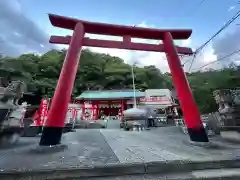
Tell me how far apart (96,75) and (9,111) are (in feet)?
98.3

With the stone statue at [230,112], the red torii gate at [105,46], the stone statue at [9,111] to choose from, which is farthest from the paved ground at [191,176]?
the stone statue at [9,111]

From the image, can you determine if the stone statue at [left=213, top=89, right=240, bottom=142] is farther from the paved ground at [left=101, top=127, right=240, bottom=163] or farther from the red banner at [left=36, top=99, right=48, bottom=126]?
the red banner at [left=36, top=99, right=48, bottom=126]

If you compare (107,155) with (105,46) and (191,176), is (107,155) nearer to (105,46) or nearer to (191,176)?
(191,176)

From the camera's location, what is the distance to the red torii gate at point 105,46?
17.9ft

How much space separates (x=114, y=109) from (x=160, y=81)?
1624cm

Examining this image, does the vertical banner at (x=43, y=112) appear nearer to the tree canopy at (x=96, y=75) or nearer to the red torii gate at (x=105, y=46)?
the red torii gate at (x=105, y=46)

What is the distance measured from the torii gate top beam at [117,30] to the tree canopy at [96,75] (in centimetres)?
1259

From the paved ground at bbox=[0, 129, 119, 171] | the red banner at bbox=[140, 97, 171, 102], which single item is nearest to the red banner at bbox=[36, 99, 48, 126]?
the paved ground at bbox=[0, 129, 119, 171]

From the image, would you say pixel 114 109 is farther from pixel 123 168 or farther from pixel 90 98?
pixel 123 168

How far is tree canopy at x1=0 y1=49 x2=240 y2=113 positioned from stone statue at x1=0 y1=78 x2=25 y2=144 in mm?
17939

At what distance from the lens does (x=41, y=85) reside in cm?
2739

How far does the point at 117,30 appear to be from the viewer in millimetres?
7613

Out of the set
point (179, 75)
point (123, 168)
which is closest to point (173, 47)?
point (179, 75)

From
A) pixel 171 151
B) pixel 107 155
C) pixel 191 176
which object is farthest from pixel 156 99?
pixel 191 176
